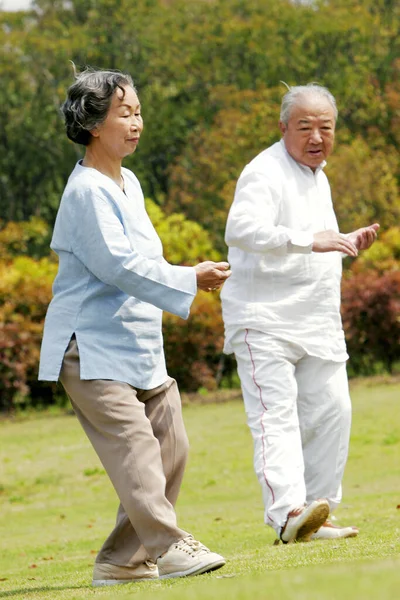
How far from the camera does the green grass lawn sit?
13.9ft

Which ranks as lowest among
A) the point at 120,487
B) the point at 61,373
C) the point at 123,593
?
the point at 123,593

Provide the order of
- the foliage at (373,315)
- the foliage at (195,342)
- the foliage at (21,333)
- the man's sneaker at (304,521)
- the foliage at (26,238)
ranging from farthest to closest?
the foliage at (26,238)
the foliage at (195,342)
the foliage at (21,333)
the foliage at (373,315)
the man's sneaker at (304,521)

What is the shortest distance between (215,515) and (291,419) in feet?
11.9

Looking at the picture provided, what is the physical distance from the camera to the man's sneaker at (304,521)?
686 centimetres

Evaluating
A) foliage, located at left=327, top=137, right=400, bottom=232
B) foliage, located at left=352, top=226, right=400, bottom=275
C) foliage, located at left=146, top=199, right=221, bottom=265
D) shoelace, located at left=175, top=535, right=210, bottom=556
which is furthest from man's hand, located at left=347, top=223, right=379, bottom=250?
foliage, located at left=327, top=137, right=400, bottom=232

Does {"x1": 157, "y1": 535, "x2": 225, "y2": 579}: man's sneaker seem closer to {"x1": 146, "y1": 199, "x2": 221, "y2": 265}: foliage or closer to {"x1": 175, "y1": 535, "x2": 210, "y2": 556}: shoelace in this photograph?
{"x1": 175, "y1": 535, "x2": 210, "y2": 556}: shoelace

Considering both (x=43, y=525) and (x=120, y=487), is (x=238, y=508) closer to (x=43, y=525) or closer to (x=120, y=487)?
(x=43, y=525)

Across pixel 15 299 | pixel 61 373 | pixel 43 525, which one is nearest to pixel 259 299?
pixel 61 373

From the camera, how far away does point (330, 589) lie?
3.59 metres

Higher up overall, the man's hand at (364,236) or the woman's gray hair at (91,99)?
the woman's gray hair at (91,99)

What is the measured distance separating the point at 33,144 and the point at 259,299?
92.3 ft

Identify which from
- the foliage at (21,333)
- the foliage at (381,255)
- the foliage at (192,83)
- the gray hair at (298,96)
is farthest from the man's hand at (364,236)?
the foliage at (192,83)

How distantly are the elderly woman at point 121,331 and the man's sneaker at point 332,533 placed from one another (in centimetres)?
156

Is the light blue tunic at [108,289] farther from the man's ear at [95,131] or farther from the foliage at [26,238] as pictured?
the foliage at [26,238]
